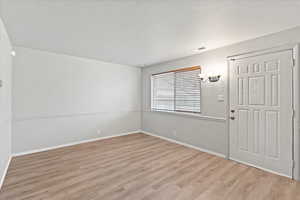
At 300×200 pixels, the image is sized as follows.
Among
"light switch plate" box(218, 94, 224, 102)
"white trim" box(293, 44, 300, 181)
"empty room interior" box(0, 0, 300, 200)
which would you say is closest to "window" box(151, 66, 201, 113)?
→ "empty room interior" box(0, 0, 300, 200)

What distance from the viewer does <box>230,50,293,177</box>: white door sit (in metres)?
2.43

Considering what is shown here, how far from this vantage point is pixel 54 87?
3.69 m

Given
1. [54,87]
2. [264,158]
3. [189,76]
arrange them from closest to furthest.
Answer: [264,158] → [54,87] → [189,76]

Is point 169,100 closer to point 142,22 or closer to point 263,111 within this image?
point 263,111

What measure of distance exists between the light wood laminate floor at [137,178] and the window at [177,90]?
1360 millimetres

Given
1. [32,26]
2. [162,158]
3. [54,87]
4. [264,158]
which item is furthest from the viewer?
[54,87]

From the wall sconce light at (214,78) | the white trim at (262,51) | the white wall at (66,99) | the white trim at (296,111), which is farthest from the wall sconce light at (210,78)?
the white wall at (66,99)

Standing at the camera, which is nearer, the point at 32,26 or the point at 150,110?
the point at 32,26

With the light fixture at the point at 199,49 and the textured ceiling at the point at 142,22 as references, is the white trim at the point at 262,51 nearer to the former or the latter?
the textured ceiling at the point at 142,22

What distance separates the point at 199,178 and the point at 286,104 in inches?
75.5

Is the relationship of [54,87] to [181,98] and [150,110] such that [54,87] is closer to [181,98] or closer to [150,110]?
[150,110]

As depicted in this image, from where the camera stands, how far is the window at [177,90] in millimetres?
3922

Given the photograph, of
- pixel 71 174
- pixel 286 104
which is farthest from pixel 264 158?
pixel 71 174

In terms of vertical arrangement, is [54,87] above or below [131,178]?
above
